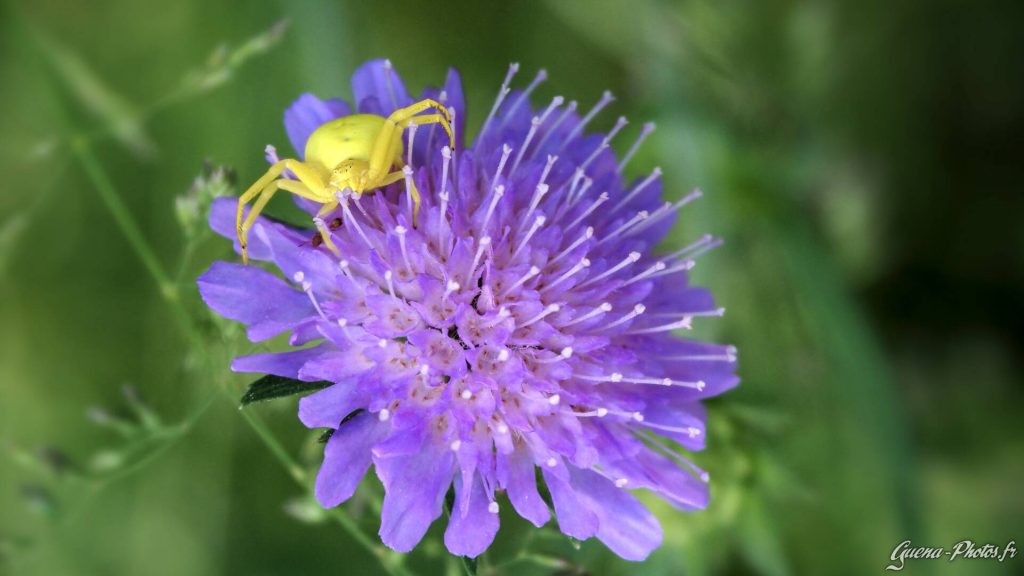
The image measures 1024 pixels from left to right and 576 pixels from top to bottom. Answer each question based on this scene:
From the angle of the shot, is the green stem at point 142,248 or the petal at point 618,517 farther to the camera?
the green stem at point 142,248

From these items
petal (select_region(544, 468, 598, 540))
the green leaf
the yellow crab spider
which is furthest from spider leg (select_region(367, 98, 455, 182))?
petal (select_region(544, 468, 598, 540))

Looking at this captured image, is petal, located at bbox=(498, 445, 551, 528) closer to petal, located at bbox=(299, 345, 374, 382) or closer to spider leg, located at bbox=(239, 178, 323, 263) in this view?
petal, located at bbox=(299, 345, 374, 382)

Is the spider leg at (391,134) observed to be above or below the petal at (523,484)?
above

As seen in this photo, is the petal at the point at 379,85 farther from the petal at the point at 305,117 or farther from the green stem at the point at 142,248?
the green stem at the point at 142,248

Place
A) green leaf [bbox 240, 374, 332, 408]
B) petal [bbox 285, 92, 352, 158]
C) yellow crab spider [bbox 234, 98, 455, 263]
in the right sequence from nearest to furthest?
green leaf [bbox 240, 374, 332, 408], yellow crab spider [bbox 234, 98, 455, 263], petal [bbox 285, 92, 352, 158]

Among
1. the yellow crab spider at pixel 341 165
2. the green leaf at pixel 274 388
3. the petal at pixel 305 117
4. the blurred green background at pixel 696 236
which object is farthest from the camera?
the blurred green background at pixel 696 236

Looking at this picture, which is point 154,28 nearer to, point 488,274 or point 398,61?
point 398,61

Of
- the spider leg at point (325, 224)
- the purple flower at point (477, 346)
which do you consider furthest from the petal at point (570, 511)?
the spider leg at point (325, 224)

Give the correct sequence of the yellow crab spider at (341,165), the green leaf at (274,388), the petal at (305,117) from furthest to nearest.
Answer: the petal at (305,117)
the yellow crab spider at (341,165)
the green leaf at (274,388)
